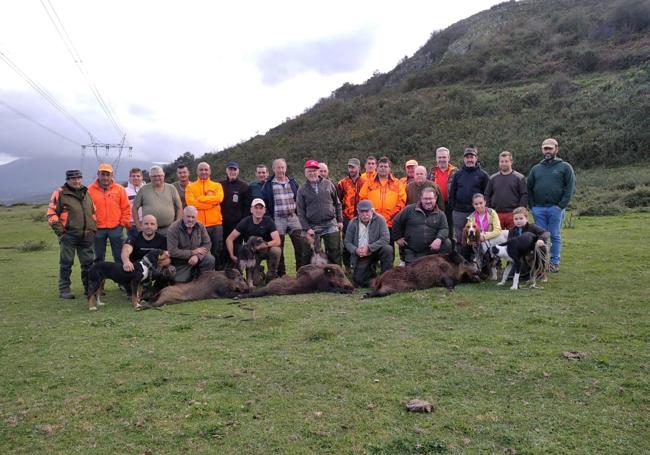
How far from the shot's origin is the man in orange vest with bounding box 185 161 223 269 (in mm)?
9922

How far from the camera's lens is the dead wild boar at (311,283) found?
8.91 metres

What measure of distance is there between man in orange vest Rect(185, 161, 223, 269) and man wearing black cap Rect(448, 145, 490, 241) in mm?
4514

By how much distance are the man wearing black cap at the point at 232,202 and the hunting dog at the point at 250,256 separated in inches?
33.5

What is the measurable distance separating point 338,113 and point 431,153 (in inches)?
642

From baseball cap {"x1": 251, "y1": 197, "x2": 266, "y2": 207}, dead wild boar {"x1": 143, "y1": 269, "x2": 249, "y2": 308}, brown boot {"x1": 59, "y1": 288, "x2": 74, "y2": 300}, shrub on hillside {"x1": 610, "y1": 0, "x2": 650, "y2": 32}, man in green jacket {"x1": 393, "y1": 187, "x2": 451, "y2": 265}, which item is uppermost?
shrub on hillside {"x1": 610, "y1": 0, "x2": 650, "y2": 32}

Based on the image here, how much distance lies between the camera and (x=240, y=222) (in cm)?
998

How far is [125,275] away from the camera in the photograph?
8.48 m

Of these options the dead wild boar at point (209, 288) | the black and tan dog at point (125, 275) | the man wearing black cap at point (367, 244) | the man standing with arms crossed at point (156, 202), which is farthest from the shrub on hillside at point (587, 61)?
the black and tan dog at point (125, 275)

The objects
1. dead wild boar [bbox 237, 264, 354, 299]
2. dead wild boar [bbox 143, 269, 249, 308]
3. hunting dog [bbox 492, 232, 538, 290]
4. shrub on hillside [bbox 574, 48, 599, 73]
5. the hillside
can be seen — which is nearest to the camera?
hunting dog [bbox 492, 232, 538, 290]

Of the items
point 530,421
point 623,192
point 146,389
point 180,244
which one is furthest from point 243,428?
point 623,192

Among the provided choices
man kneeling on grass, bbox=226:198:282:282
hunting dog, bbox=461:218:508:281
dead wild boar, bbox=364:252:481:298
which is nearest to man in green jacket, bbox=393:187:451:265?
hunting dog, bbox=461:218:508:281

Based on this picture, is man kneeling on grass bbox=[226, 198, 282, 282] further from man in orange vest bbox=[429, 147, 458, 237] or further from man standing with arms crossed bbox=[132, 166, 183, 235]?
man in orange vest bbox=[429, 147, 458, 237]

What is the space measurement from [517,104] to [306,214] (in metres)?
33.9

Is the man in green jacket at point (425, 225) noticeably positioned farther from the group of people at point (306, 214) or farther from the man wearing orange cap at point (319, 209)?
the man wearing orange cap at point (319, 209)
